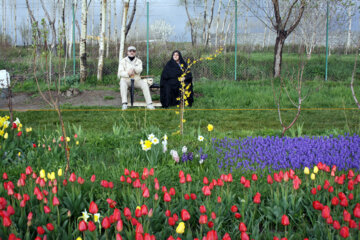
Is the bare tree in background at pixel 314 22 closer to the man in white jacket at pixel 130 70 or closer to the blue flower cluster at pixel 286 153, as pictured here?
the man in white jacket at pixel 130 70

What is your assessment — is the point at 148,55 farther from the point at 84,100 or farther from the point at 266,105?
the point at 266,105

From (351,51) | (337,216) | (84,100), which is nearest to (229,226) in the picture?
(337,216)

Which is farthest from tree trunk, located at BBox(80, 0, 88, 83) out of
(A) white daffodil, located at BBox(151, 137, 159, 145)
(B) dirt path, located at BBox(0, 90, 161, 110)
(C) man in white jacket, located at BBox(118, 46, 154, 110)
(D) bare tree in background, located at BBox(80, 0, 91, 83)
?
(A) white daffodil, located at BBox(151, 137, 159, 145)

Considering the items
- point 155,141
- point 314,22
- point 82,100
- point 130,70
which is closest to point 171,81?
point 130,70

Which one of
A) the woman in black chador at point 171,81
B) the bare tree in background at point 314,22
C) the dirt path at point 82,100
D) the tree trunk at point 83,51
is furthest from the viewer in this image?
the bare tree in background at point 314,22

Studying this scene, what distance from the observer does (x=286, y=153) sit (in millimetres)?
4141

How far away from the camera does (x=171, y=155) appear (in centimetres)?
404

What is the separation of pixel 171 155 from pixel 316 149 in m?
1.65

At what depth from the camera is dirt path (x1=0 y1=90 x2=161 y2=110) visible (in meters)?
9.20

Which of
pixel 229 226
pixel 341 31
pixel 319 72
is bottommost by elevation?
pixel 229 226

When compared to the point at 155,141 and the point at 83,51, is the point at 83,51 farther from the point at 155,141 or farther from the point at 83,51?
the point at 155,141

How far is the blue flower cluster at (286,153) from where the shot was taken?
12.5 feet

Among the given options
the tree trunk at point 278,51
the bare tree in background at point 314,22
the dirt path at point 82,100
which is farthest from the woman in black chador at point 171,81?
the bare tree in background at point 314,22

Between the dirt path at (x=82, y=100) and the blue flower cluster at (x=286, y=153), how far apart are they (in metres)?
4.58
